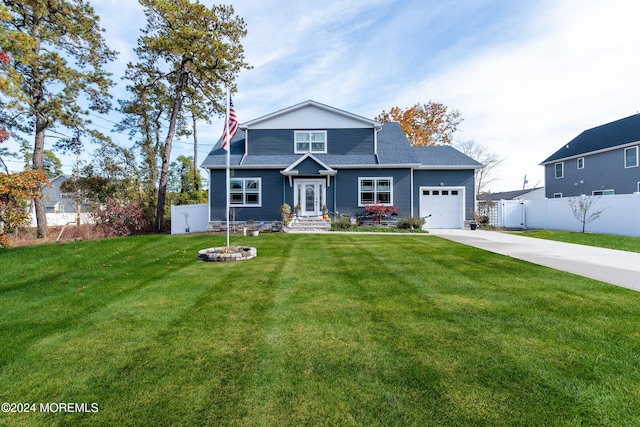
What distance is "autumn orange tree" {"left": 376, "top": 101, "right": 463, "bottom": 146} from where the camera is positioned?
28.1m

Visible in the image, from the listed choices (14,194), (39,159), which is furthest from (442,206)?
(39,159)

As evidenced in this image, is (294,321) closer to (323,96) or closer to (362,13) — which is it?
(362,13)

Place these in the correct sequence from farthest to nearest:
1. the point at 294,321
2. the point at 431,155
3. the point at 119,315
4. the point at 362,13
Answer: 1. the point at 431,155
2. the point at 362,13
3. the point at 119,315
4. the point at 294,321

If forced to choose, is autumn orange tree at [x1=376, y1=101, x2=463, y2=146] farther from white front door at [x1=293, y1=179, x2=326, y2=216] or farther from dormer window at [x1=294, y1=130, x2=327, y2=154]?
white front door at [x1=293, y1=179, x2=326, y2=216]

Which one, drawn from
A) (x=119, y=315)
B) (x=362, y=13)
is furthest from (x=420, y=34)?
(x=119, y=315)

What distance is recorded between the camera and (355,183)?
53.5 feet

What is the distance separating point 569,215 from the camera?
1523 cm

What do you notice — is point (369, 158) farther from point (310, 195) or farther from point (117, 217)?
point (117, 217)

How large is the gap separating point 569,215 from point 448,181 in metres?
6.73

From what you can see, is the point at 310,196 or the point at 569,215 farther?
the point at 310,196

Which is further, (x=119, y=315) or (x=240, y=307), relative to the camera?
(x=240, y=307)

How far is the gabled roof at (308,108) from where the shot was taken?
16859mm

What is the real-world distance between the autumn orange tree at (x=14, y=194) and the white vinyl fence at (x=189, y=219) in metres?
7.49

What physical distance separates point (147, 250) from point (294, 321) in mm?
7082
